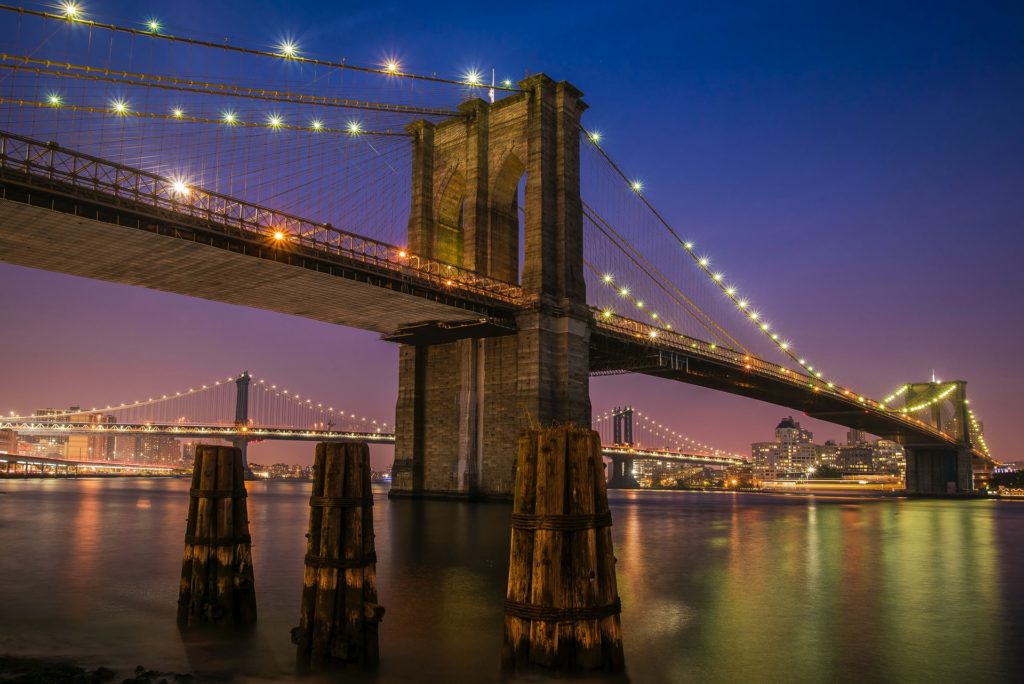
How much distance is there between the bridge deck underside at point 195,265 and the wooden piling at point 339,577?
27.3m

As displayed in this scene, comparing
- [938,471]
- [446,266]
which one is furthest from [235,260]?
[938,471]

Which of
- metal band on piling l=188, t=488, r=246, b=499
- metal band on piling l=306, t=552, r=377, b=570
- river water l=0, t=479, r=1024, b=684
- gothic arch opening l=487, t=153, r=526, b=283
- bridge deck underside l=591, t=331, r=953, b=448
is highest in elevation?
gothic arch opening l=487, t=153, r=526, b=283

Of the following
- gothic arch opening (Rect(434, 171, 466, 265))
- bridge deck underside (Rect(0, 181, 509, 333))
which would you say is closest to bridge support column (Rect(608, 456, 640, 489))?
gothic arch opening (Rect(434, 171, 466, 265))

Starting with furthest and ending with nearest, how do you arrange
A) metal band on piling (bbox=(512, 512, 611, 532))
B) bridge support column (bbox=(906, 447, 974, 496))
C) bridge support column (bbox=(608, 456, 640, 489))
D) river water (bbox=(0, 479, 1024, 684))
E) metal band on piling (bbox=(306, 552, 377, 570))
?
bridge support column (bbox=(608, 456, 640, 489))
bridge support column (bbox=(906, 447, 974, 496))
river water (bbox=(0, 479, 1024, 684))
metal band on piling (bbox=(306, 552, 377, 570))
metal band on piling (bbox=(512, 512, 611, 532))

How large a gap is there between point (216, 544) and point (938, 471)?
11998 cm

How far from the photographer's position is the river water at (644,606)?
33.4 feet

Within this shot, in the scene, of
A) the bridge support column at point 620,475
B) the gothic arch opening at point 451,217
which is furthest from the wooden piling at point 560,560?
the bridge support column at point 620,475

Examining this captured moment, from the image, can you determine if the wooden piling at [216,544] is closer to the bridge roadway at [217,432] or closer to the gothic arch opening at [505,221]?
the gothic arch opening at [505,221]

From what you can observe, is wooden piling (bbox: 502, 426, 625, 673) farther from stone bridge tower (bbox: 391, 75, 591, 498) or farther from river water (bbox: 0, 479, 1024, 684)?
stone bridge tower (bbox: 391, 75, 591, 498)

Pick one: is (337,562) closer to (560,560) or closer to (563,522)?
(560,560)

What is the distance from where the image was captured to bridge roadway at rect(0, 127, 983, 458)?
104 feet

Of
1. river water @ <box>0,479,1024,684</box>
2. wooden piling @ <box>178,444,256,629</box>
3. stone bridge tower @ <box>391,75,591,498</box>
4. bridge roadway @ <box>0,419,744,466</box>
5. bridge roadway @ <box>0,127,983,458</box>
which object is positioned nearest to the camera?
river water @ <box>0,479,1024,684</box>

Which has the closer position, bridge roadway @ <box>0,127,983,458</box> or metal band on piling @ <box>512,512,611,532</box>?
metal band on piling @ <box>512,512,611,532</box>

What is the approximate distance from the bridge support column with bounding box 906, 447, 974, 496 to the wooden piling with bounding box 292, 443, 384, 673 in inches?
4516
